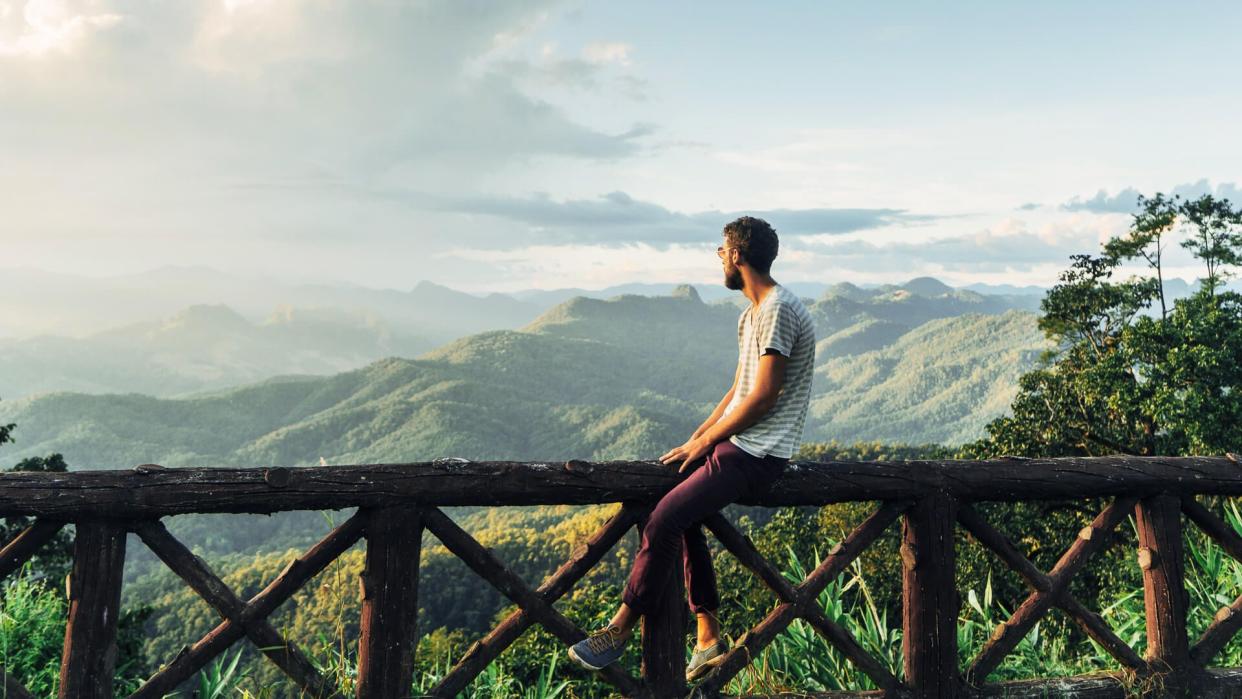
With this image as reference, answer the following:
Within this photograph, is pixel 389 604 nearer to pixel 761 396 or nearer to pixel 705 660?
pixel 705 660

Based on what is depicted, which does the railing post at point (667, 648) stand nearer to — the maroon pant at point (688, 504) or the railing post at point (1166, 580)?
the maroon pant at point (688, 504)

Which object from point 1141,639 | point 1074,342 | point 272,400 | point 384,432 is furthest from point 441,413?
point 1141,639

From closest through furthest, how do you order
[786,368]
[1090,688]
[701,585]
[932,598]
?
1. [786,368]
2. [701,585]
3. [932,598]
4. [1090,688]

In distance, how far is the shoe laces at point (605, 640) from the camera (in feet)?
11.8

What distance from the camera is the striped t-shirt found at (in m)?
3.44

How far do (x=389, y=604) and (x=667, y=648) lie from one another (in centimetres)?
118

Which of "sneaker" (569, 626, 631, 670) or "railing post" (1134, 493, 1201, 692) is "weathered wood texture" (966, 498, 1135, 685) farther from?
"sneaker" (569, 626, 631, 670)

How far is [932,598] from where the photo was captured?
157 inches

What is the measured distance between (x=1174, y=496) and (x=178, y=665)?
14.7 feet

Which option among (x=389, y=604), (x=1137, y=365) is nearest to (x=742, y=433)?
(x=389, y=604)

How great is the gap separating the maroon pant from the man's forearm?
0.10 m

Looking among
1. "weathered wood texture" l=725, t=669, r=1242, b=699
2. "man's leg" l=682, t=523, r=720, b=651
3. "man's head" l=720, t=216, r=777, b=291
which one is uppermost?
"man's head" l=720, t=216, r=777, b=291

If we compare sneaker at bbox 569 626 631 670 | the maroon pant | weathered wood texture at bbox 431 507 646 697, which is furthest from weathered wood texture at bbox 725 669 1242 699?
weathered wood texture at bbox 431 507 646 697

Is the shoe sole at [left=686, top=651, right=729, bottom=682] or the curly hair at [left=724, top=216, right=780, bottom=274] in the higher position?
the curly hair at [left=724, top=216, right=780, bottom=274]
